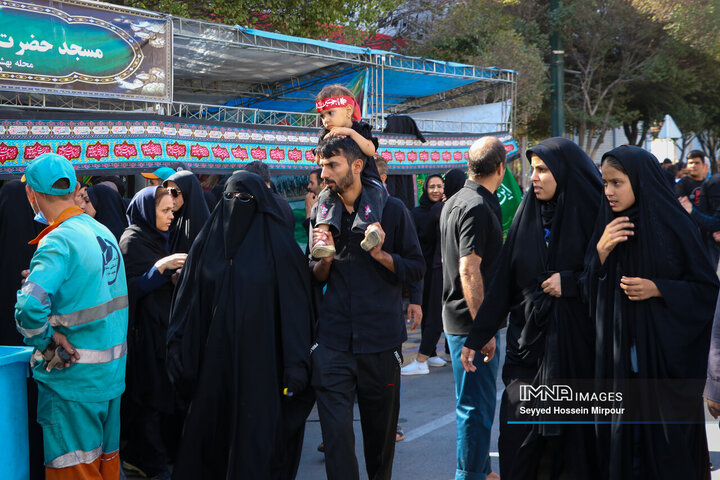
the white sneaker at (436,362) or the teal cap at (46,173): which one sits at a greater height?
the teal cap at (46,173)

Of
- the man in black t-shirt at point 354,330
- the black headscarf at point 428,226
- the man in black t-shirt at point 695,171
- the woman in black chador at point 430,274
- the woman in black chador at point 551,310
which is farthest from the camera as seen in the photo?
the man in black t-shirt at point 695,171

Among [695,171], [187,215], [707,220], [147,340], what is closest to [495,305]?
[187,215]

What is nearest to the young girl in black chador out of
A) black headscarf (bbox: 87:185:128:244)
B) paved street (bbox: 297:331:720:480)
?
paved street (bbox: 297:331:720:480)

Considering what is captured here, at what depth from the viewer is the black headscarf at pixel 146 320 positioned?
404cm

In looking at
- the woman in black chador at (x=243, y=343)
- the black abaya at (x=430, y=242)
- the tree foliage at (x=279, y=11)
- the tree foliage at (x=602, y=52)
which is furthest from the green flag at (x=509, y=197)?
the tree foliage at (x=602, y=52)

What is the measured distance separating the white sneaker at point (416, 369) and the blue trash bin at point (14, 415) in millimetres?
3796

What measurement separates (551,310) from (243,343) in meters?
1.44

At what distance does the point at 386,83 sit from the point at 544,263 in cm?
1024


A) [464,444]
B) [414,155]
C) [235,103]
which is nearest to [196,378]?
[464,444]

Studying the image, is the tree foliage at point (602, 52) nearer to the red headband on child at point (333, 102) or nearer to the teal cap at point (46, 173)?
the red headband on child at point (333, 102)

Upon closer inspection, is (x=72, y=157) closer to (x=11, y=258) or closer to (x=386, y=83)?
(x=11, y=258)

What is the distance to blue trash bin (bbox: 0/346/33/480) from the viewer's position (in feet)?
9.42

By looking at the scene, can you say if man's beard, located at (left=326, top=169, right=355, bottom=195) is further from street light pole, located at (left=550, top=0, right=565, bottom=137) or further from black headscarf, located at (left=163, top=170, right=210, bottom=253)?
street light pole, located at (left=550, top=0, right=565, bottom=137)

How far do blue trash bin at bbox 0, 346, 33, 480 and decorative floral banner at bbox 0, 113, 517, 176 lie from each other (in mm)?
4113
